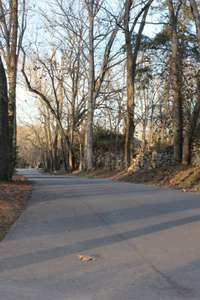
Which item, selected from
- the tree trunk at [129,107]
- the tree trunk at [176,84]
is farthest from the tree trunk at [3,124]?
the tree trunk at [129,107]

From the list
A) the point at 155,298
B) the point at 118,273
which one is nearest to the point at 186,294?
the point at 155,298

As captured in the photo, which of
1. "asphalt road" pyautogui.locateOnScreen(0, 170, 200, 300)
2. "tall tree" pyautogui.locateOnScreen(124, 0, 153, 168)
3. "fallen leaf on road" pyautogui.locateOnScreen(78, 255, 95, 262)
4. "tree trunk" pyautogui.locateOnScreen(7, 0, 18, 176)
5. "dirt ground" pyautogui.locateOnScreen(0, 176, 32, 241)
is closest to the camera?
"asphalt road" pyautogui.locateOnScreen(0, 170, 200, 300)

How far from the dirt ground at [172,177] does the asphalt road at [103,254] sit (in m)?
7.61

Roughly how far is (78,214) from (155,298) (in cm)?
722

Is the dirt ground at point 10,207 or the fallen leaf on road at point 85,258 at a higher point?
the dirt ground at point 10,207

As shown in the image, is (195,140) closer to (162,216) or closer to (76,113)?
(162,216)

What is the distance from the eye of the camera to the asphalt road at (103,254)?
234 inches

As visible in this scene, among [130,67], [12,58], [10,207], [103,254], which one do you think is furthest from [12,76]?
[103,254]

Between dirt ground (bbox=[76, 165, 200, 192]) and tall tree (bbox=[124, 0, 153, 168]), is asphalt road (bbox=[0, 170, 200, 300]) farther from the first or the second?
tall tree (bbox=[124, 0, 153, 168])

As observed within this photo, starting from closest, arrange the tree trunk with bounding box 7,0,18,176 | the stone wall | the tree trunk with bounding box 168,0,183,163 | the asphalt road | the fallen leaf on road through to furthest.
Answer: the asphalt road
the fallen leaf on road
the tree trunk with bounding box 7,0,18,176
the tree trunk with bounding box 168,0,183,163
the stone wall

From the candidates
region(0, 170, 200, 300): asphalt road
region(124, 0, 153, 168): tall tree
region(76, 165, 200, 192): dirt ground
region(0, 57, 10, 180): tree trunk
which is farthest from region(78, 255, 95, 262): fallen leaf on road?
region(124, 0, 153, 168): tall tree

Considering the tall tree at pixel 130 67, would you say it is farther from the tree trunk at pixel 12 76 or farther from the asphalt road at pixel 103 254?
the asphalt road at pixel 103 254

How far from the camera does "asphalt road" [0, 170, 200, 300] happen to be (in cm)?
595

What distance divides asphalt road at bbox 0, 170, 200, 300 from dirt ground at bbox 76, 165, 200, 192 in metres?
7.61
